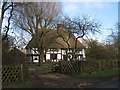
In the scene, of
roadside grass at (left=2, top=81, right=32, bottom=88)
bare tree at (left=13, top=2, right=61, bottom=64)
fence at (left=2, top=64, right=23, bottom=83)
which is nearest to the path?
roadside grass at (left=2, top=81, right=32, bottom=88)

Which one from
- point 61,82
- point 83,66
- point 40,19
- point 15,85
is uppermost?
point 40,19

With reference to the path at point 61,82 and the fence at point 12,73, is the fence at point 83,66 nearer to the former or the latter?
the path at point 61,82

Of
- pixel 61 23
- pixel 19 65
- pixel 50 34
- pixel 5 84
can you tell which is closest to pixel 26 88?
pixel 5 84

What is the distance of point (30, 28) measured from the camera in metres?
33.0

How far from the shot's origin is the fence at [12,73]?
1039 cm

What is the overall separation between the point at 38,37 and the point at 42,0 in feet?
24.1

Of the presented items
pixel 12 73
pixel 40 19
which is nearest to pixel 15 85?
pixel 12 73

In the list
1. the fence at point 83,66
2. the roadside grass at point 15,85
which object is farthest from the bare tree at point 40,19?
the roadside grass at point 15,85

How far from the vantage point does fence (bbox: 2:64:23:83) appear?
34.1ft

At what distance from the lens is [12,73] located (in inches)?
418

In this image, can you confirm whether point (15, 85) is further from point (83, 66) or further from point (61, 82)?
point (83, 66)

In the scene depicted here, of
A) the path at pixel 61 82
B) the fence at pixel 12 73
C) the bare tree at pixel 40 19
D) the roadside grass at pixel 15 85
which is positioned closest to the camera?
the roadside grass at pixel 15 85

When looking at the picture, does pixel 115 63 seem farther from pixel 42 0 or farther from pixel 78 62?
pixel 42 0

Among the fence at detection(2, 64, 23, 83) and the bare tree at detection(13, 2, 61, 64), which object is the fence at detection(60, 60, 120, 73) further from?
the bare tree at detection(13, 2, 61, 64)
